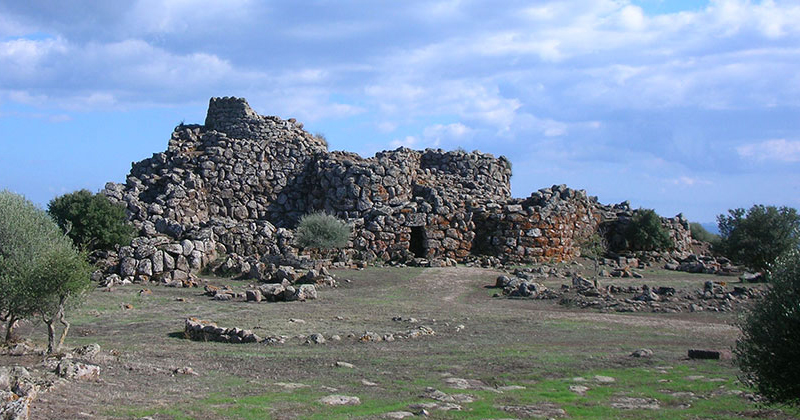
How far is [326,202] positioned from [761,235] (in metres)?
18.3

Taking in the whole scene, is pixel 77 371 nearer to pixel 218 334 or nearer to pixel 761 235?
pixel 218 334

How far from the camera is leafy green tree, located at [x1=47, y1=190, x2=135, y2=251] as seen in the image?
2505cm

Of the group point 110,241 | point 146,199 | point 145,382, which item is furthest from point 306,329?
point 146,199

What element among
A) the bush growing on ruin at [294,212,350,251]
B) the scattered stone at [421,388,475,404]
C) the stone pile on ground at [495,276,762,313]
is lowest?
the scattered stone at [421,388,475,404]

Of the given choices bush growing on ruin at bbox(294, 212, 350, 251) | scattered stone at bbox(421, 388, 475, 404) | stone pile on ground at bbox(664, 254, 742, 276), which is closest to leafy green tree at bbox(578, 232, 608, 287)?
stone pile on ground at bbox(664, 254, 742, 276)

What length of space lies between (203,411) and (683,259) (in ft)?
97.7

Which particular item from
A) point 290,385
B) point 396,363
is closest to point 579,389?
point 396,363

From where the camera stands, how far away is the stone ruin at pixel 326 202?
29.4 m

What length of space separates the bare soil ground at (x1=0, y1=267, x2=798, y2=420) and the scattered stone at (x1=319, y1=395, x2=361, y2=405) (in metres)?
0.17

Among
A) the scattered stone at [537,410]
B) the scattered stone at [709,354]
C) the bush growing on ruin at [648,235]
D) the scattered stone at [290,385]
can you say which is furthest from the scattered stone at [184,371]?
the bush growing on ruin at [648,235]

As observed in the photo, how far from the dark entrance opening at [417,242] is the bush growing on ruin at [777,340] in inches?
911

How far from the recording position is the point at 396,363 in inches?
491

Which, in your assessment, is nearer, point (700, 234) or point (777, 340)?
point (777, 340)

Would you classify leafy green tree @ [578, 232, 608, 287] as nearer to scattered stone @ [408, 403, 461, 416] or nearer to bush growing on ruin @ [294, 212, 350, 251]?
bush growing on ruin @ [294, 212, 350, 251]
